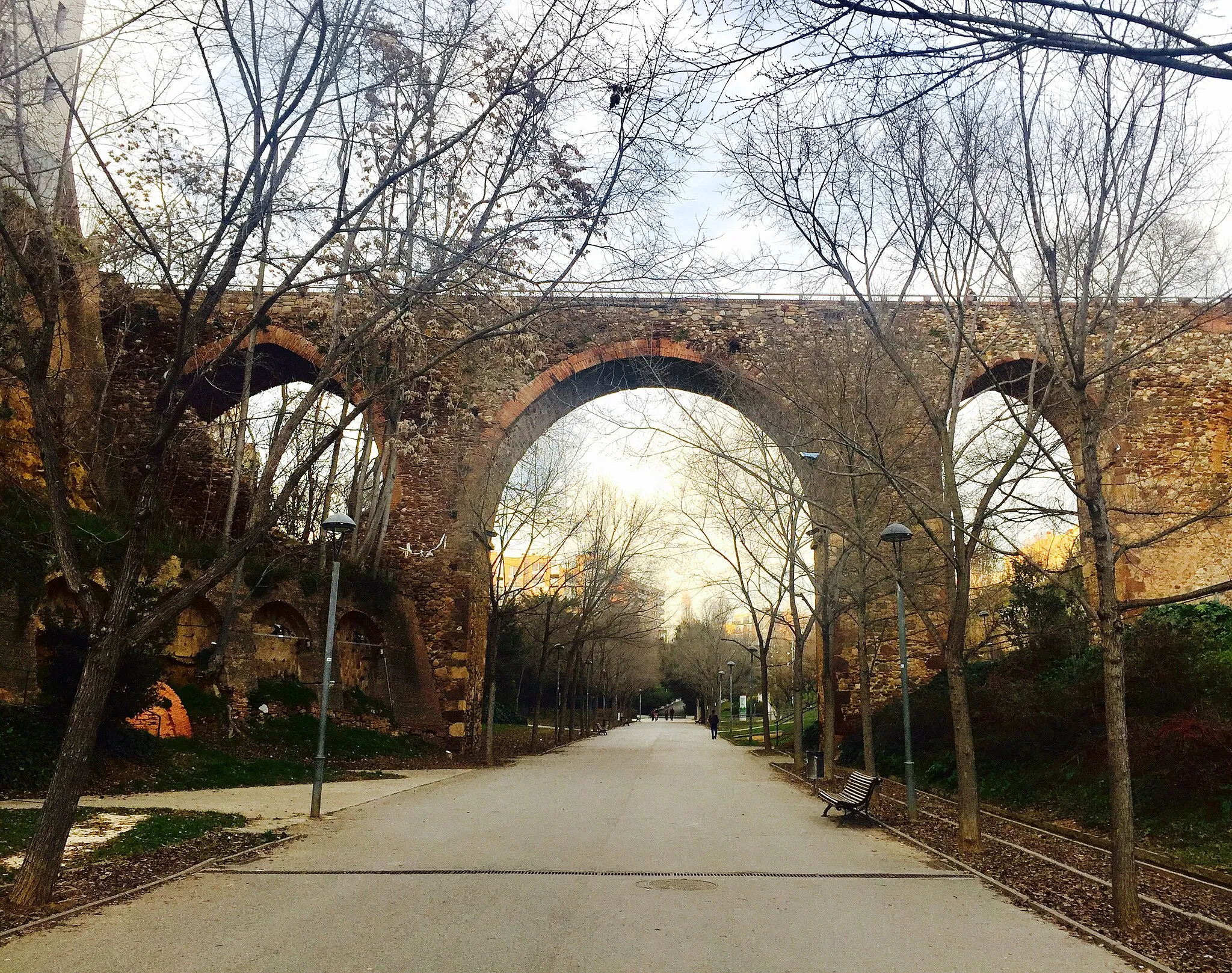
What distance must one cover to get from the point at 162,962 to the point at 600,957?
2.30 m

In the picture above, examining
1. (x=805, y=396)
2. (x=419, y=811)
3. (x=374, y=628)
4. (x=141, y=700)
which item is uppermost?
(x=805, y=396)

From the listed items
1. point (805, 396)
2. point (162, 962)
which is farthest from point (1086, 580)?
point (162, 962)

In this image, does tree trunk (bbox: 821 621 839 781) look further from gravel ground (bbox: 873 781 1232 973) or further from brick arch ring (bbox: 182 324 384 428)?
brick arch ring (bbox: 182 324 384 428)

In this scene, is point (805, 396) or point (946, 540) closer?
point (946, 540)

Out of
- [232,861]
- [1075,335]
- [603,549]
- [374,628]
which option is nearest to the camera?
[1075,335]

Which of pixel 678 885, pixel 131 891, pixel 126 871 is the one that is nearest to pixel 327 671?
Result: pixel 126 871

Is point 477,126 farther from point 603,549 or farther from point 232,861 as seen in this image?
point 603,549

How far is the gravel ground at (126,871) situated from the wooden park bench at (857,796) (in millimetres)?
6521

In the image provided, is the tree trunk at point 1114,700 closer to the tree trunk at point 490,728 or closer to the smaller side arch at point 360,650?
the tree trunk at point 490,728

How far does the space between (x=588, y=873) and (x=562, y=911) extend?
5.05ft

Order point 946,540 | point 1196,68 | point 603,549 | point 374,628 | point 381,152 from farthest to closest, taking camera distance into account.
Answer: point 603,549, point 374,628, point 946,540, point 381,152, point 1196,68

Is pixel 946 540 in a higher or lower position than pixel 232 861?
higher

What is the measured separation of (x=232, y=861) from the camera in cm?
796

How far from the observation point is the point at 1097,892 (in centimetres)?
750
